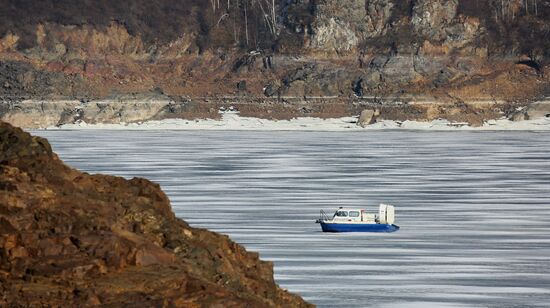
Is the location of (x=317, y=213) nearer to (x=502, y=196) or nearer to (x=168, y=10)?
(x=502, y=196)

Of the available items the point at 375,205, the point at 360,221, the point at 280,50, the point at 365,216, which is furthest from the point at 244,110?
the point at 360,221

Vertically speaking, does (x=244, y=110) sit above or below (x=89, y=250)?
below

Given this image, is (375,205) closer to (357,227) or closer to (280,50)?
(357,227)

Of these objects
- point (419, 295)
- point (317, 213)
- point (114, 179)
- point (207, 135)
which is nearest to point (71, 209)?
point (114, 179)

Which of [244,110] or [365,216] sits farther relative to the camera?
[244,110]

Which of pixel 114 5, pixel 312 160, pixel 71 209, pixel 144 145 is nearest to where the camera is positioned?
pixel 71 209

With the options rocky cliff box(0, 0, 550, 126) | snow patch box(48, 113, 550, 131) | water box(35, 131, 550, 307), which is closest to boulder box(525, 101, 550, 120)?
snow patch box(48, 113, 550, 131)

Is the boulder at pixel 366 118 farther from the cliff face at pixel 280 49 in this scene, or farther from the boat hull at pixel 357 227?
the boat hull at pixel 357 227
